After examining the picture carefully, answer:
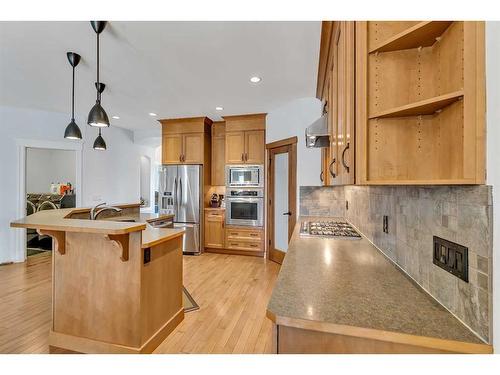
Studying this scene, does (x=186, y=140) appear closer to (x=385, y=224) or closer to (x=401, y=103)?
(x=385, y=224)

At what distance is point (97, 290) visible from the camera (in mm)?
1823

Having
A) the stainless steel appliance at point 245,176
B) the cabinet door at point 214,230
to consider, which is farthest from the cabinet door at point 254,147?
the cabinet door at point 214,230

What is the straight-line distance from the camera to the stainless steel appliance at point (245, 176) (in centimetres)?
431

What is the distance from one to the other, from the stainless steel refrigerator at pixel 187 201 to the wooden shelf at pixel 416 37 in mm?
4016

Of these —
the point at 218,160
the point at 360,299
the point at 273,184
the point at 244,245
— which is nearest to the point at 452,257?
the point at 360,299

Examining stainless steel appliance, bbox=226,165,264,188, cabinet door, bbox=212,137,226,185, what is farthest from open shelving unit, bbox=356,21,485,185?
cabinet door, bbox=212,137,226,185

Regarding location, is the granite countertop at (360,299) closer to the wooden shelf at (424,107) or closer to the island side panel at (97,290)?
the wooden shelf at (424,107)

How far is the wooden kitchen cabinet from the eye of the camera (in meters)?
4.85

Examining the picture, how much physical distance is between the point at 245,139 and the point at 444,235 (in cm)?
387

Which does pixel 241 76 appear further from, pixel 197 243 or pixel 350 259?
pixel 197 243

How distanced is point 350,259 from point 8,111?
5532 mm

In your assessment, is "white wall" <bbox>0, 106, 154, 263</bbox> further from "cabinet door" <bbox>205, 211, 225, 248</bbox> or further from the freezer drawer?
"cabinet door" <bbox>205, 211, 225, 248</bbox>

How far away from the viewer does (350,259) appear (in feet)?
4.47
